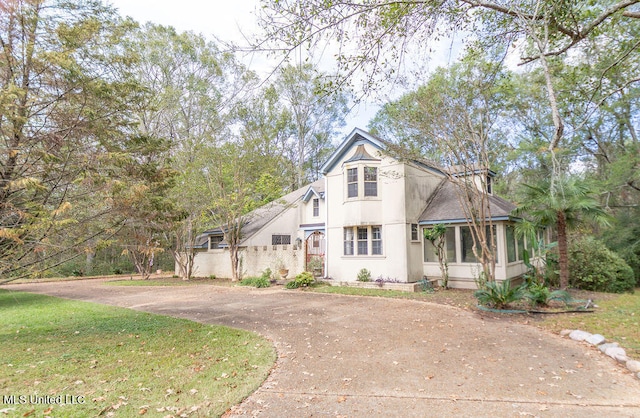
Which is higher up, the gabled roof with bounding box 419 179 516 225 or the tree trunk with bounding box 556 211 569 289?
the gabled roof with bounding box 419 179 516 225

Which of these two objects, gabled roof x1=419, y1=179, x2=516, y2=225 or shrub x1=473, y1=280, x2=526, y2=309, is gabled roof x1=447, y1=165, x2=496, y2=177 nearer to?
gabled roof x1=419, y1=179, x2=516, y2=225

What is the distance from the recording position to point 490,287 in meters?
9.27

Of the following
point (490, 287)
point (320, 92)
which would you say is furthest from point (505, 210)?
point (320, 92)

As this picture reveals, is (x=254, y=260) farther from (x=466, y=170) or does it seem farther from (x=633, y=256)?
(x=633, y=256)

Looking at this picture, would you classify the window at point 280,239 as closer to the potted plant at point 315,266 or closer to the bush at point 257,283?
the potted plant at point 315,266

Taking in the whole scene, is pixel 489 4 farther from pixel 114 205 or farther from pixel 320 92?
pixel 114 205

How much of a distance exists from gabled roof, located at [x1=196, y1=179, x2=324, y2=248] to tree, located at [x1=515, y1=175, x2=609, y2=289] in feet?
34.1

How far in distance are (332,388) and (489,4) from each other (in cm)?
604

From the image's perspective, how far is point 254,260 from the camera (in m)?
18.5

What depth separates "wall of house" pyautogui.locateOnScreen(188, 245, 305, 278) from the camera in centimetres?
1733

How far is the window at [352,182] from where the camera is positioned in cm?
1492

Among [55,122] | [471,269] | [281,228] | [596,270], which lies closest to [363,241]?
[471,269]

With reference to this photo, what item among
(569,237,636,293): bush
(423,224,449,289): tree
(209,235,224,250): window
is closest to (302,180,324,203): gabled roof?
(209,235,224,250): window

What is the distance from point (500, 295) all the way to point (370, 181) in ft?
23.6
